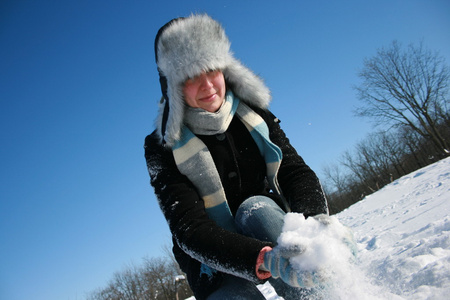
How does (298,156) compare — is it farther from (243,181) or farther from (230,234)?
(230,234)

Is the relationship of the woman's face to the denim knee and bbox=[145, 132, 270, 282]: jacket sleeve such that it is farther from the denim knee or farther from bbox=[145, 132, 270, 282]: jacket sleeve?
the denim knee

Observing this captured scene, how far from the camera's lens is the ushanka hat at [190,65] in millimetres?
1719

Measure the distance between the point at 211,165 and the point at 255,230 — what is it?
0.46 meters

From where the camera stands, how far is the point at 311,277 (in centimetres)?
103

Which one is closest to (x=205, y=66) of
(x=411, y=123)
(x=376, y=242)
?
(x=376, y=242)

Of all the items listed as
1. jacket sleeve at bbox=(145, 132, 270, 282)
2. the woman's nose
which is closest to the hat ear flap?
the woman's nose

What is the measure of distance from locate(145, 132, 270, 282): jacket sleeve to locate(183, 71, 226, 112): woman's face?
0.35 m

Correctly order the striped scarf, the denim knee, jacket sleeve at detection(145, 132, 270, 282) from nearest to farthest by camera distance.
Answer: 1. jacket sleeve at detection(145, 132, 270, 282)
2. the denim knee
3. the striped scarf

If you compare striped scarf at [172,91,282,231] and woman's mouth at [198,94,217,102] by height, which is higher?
woman's mouth at [198,94,217,102]

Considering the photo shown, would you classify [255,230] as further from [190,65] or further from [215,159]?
[190,65]

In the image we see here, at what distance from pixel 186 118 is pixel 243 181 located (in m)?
0.54

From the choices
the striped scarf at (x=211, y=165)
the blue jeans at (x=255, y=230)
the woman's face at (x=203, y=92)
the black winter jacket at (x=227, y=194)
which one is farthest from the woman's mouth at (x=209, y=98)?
the blue jeans at (x=255, y=230)

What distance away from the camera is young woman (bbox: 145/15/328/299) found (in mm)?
1479

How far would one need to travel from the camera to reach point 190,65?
172 centimetres
